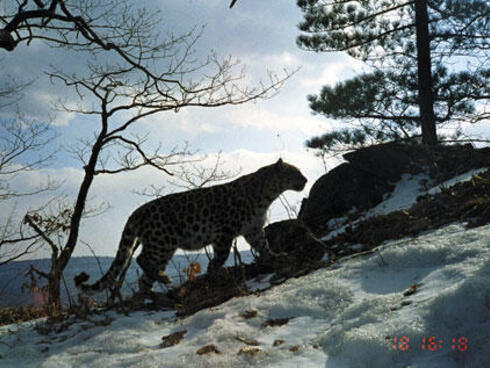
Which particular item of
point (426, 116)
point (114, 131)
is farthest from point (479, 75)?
point (114, 131)

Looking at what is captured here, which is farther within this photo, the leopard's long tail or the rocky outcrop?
the rocky outcrop

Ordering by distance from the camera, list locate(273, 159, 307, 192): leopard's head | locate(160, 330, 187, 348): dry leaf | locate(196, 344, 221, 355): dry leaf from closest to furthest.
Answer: locate(196, 344, 221, 355): dry leaf → locate(160, 330, 187, 348): dry leaf → locate(273, 159, 307, 192): leopard's head

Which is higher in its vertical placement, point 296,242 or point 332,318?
point 296,242

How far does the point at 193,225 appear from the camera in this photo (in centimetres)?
644

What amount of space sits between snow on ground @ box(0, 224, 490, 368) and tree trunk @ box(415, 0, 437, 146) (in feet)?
29.1

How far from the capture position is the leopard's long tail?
5.18 meters

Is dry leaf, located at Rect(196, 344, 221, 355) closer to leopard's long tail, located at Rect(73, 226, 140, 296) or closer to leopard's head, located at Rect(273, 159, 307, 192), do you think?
leopard's long tail, located at Rect(73, 226, 140, 296)

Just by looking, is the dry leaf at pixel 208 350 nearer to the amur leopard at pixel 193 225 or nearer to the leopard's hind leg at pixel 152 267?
the amur leopard at pixel 193 225

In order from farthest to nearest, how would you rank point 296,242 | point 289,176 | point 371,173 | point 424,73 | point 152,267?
1. point 424,73
2. point 371,173
3. point 289,176
4. point 296,242
5. point 152,267

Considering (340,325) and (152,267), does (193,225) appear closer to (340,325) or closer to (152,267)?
(152,267)

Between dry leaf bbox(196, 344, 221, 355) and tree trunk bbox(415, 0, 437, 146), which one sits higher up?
tree trunk bbox(415, 0, 437, 146)
